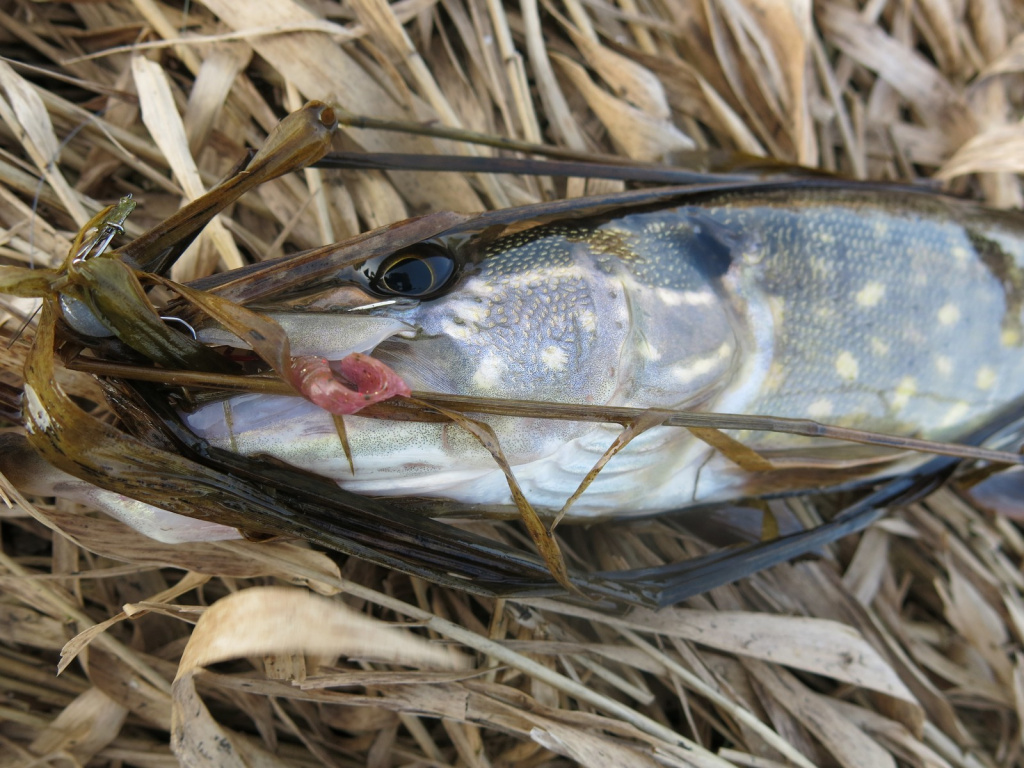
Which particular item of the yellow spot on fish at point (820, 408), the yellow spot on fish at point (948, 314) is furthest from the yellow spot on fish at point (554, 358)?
the yellow spot on fish at point (948, 314)

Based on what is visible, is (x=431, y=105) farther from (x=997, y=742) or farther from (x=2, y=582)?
(x=997, y=742)

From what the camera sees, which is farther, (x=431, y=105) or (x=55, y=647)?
(x=431, y=105)

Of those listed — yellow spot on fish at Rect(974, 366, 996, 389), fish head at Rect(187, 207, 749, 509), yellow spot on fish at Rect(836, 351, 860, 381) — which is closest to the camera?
fish head at Rect(187, 207, 749, 509)

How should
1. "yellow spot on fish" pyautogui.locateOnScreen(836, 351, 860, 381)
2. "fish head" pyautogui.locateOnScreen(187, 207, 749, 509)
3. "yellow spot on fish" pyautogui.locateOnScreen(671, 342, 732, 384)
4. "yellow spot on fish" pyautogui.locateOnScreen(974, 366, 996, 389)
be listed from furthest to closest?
"yellow spot on fish" pyautogui.locateOnScreen(974, 366, 996, 389), "yellow spot on fish" pyautogui.locateOnScreen(836, 351, 860, 381), "yellow spot on fish" pyautogui.locateOnScreen(671, 342, 732, 384), "fish head" pyautogui.locateOnScreen(187, 207, 749, 509)

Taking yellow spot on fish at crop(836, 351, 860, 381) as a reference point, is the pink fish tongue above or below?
below

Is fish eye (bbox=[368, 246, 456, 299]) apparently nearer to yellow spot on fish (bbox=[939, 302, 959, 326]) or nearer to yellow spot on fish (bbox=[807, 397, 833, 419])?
yellow spot on fish (bbox=[807, 397, 833, 419])

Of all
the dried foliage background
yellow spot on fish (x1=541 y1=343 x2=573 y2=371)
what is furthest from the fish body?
the dried foliage background

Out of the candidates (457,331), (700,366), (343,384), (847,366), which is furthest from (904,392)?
(343,384)

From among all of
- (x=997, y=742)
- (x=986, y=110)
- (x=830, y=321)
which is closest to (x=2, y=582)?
(x=830, y=321)
